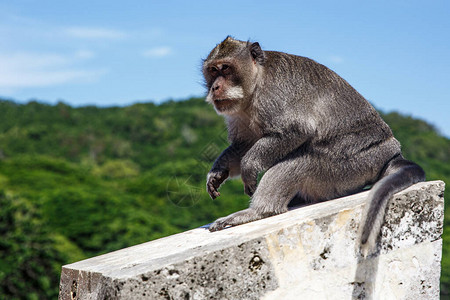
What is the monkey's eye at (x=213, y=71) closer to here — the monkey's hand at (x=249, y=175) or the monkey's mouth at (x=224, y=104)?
the monkey's mouth at (x=224, y=104)

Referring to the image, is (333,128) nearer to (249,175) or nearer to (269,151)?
(269,151)

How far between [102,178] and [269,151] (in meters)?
45.7

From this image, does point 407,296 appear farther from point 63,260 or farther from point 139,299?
point 63,260

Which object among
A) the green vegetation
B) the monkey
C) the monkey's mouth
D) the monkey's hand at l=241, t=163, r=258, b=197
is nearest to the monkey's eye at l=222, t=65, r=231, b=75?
the monkey

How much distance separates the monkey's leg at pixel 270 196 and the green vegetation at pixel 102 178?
88.2 inches

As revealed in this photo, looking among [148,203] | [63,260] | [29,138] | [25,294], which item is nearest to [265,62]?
[25,294]

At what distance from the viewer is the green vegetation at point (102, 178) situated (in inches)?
618

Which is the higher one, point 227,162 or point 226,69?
point 226,69

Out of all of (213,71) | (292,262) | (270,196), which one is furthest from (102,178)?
(292,262)

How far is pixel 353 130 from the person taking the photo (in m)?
5.62

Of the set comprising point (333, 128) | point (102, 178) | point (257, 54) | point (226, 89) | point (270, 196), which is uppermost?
point (102, 178)

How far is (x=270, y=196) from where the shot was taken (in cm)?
535

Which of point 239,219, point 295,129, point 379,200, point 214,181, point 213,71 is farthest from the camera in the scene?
point 214,181

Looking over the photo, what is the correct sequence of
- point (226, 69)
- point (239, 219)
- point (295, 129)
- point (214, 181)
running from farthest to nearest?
point (214, 181) → point (226, 69) → point (295, 129) → point (239, 219)
